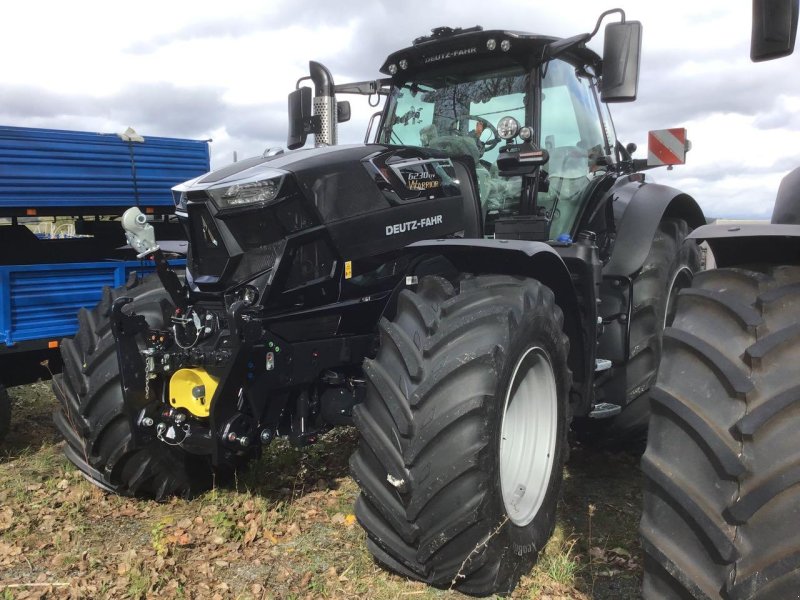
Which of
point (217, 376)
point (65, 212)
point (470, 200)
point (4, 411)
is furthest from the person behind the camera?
point (65, 212)

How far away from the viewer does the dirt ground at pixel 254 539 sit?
304cm

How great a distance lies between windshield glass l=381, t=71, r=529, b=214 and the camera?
4090 millimetres

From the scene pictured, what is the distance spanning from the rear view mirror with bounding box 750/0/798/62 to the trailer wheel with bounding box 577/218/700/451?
7.80ft

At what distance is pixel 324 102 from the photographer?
14.1 ft

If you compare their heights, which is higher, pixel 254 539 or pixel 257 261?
pixel 257 261

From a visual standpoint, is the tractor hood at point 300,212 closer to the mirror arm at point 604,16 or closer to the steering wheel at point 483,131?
the steering wheel at point 483,131

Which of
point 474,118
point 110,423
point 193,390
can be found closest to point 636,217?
point 474,118

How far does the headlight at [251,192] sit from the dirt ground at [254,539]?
1728 mm

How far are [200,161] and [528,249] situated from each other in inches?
223

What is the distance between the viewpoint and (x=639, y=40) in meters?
3.56

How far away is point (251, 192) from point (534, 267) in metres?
1.41

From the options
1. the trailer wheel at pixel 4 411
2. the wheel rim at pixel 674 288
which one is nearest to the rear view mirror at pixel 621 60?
the wheel rim at pixel 674 288

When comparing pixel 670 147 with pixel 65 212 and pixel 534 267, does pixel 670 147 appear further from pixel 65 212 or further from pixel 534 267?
pixel 65 212

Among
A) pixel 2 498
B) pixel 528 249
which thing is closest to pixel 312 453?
pixel 2 498
